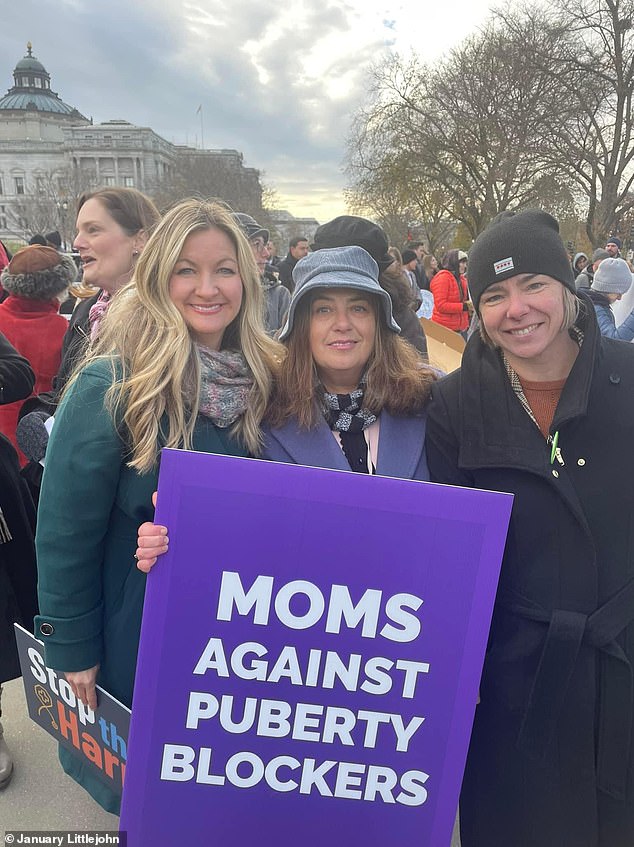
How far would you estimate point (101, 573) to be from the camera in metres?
1.58

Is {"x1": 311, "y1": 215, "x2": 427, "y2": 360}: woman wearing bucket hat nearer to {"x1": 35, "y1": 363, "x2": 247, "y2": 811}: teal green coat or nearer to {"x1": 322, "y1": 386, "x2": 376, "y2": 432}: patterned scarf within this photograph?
{"x1": 322, "y1": 386, "x2": 376, "y2": 432}: patterned scarf

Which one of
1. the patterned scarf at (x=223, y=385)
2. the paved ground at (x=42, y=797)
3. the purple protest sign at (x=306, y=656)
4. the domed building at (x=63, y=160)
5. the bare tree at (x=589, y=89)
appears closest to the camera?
the purple protest sign at (x=306, y=656)

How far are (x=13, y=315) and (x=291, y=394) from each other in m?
2.39

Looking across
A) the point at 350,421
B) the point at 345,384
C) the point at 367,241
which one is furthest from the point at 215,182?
the point at 350,421

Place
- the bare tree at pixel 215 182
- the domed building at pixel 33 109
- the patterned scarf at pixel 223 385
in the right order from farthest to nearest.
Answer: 1. the domed building at pixel 33 109
2. the bare tree at pixel 215 182
3. the patterned scarf at pixel 223 385

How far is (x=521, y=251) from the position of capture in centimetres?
152

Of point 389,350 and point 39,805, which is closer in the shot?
point 389,350

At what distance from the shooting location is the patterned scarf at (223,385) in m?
1.54

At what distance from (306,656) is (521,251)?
119cm

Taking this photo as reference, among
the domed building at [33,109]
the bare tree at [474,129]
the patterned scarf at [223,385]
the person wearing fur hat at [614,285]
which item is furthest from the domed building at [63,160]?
the patterned scarf at [223,385]

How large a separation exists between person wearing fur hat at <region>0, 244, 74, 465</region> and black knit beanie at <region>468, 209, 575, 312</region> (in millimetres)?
2580

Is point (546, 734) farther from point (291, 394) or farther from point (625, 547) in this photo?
point (291, 394)

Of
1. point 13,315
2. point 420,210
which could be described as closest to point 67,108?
point 420,210

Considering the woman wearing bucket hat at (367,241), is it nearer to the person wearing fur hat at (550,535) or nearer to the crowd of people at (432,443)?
the crowd of people at (432,443)
